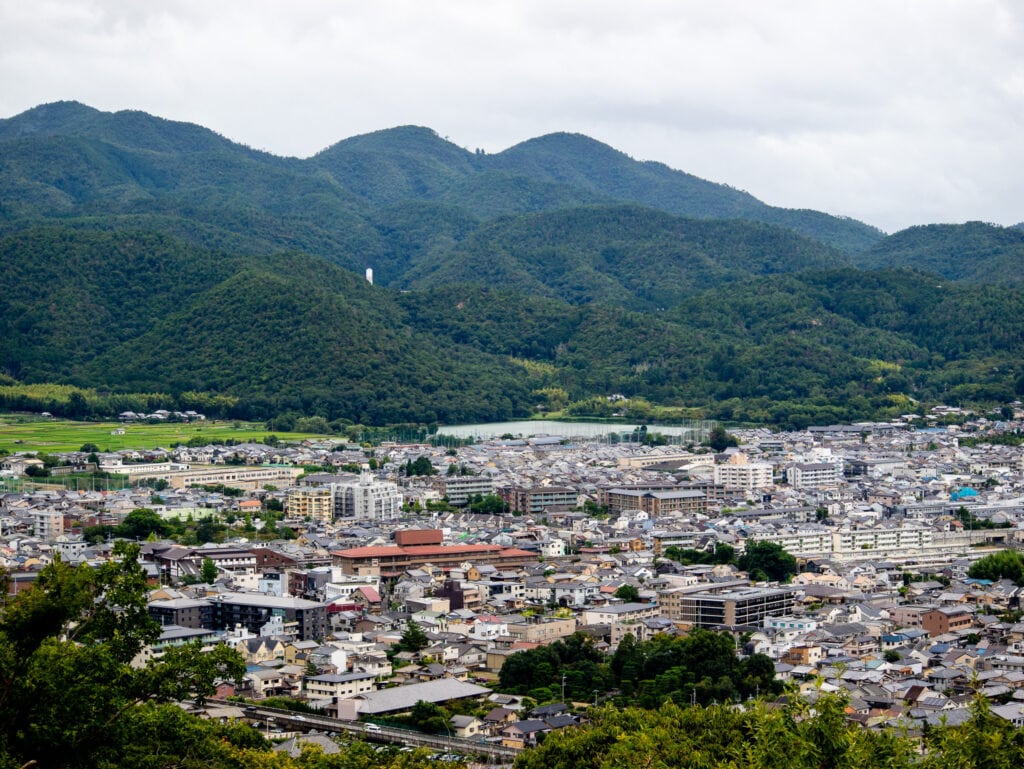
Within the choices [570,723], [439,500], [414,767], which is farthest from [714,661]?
[439,500]

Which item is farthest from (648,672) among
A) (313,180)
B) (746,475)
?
(313,180)

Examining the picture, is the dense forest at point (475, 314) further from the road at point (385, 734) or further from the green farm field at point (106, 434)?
the road at point (385, 734)

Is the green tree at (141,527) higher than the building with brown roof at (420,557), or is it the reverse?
the green tree at (141,527)

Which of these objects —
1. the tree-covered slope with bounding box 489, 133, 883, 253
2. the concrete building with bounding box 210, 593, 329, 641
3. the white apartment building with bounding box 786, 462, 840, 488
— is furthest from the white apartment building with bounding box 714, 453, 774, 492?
the tree-covered slope with bounding box 489, 133, 883, 253

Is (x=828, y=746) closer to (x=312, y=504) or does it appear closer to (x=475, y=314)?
(x=312, y=504)

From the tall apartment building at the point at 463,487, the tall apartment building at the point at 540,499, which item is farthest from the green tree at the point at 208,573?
the tall apartment building at the point at 463,487
